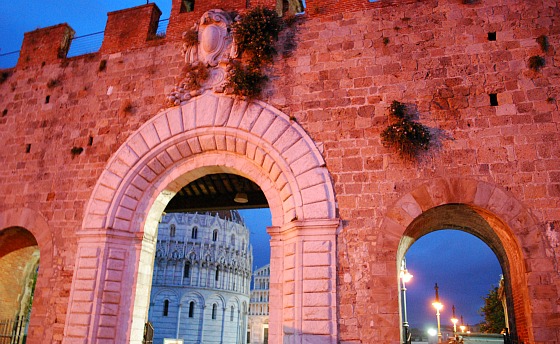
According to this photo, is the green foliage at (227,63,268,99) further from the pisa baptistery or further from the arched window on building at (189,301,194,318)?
the arched window on building at (189,301,194,318)

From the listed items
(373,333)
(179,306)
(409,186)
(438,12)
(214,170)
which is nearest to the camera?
(373,333)

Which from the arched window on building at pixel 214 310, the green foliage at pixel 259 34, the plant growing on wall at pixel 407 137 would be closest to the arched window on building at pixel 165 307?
the arched window on building at pixel 214 310

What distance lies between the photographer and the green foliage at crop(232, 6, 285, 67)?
8.84 meters

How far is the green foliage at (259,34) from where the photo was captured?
8836mm

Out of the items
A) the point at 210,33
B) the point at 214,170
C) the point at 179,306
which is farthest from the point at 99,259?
the point at 179,306

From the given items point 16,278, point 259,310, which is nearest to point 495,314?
point 16,278

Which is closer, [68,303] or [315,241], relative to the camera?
[315,241]

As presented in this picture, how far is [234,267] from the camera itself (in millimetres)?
53031

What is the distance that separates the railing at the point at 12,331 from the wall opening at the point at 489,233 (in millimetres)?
7853

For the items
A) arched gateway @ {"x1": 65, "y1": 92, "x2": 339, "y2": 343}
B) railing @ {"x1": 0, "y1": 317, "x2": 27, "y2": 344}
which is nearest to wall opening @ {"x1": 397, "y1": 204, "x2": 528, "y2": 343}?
arched gateway @ {"x1": 65, "y1": 92, "x2": 339, "y2": 343}

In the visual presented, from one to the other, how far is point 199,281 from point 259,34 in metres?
43.9

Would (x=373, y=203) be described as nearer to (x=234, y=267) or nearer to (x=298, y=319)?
(x=298, y=319)

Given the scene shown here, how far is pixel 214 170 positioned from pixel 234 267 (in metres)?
45.4

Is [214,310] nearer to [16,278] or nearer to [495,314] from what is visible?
[495,314]
